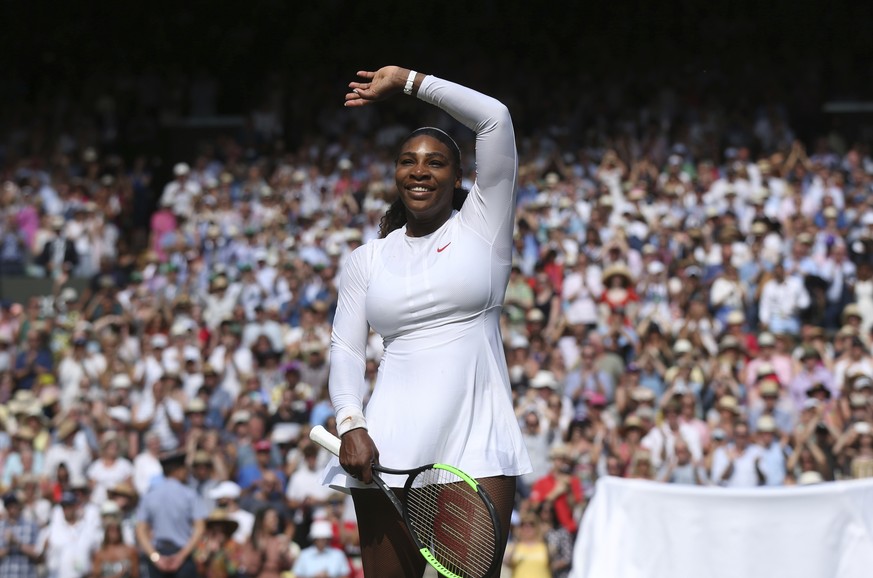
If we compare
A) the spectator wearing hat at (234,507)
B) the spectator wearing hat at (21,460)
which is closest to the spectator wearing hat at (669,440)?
the spectator wearing hat at (234,507)

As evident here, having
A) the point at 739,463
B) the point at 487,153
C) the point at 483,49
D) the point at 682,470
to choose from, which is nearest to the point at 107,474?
the point at 682,470

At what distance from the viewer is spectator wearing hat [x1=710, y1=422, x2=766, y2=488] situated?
1055cm

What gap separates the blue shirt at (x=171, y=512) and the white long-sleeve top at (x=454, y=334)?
7.47m

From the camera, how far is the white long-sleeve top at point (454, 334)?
3.79m

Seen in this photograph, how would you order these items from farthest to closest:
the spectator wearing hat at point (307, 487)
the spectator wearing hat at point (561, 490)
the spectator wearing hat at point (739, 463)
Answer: the spectator wearing hat at point (307, 487) → the spectator wearing hat at point (739, 463) → the spectator wearing hat at point (561, 490)

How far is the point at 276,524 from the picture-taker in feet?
35.2

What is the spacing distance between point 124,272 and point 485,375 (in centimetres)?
1430

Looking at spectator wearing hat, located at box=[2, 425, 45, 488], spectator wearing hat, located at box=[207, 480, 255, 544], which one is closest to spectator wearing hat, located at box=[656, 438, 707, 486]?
spectator wearing hat, located at box=[207, 480, 255, 544]

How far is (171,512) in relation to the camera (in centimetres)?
1112

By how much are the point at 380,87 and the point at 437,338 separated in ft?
2.30

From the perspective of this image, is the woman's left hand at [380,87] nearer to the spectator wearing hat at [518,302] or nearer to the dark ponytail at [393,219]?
the dark ponytail at [393,219]

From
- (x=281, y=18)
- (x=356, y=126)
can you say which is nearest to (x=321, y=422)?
(x=356, y=126)

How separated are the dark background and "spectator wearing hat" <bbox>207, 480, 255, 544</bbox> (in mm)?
9384

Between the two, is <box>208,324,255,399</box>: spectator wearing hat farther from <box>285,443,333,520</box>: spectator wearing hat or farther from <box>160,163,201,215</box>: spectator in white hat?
<box>160,163,201,215</box>: spectator in white hat
